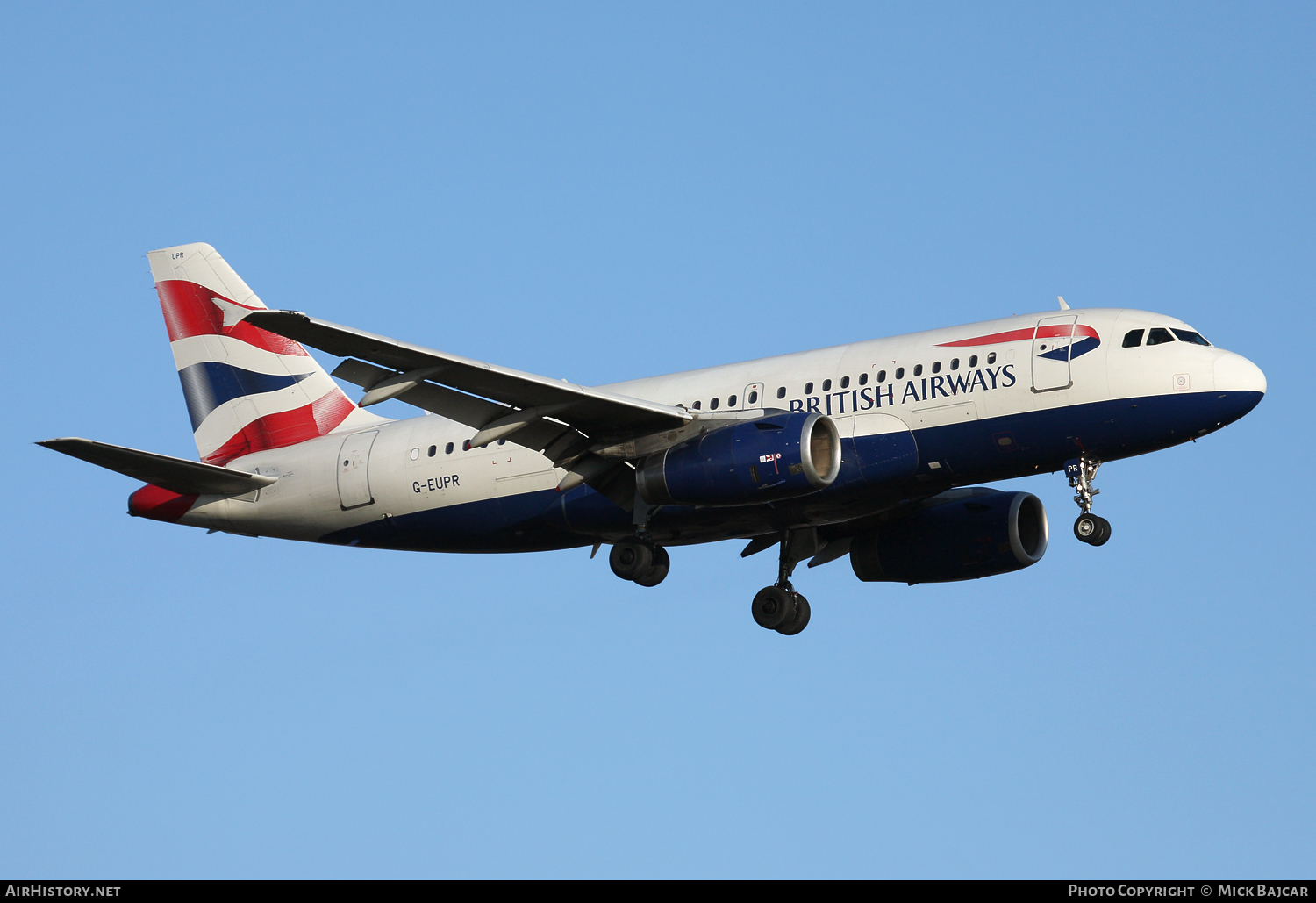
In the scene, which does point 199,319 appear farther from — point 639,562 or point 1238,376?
point 1238,376

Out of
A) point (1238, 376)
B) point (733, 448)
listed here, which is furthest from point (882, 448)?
point (1238, 376)

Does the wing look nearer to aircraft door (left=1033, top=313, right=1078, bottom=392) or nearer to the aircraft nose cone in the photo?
aircraft door (left=1033, top=313, right=1078, bottom=392)

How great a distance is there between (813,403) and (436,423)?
30.0ft

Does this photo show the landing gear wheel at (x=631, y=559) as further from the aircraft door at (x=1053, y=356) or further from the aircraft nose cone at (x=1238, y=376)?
the aircraft nose cone at (x=1238, y=376)

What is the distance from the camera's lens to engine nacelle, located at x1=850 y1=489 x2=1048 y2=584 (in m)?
38.5

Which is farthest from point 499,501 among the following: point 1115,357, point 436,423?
point 1115,357

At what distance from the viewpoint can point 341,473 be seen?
1526 inches

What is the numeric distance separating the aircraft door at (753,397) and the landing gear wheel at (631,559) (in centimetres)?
364

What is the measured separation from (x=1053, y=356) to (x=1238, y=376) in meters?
3.49

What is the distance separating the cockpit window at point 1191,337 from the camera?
108 ft

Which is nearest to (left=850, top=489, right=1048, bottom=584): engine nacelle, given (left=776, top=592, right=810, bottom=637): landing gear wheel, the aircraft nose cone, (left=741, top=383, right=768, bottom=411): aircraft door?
(left=776, top=592, right=810, bottom=637): landing gear wheel
